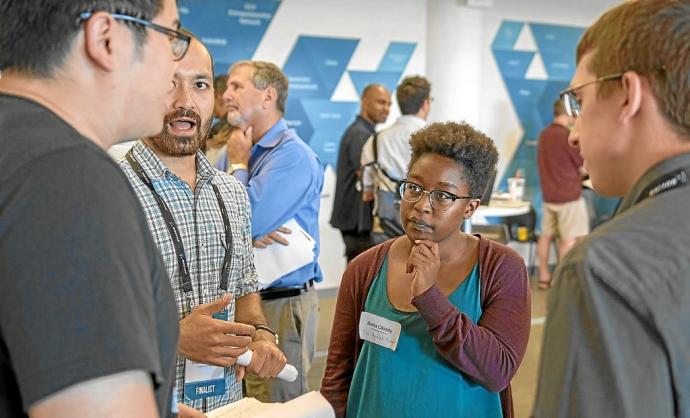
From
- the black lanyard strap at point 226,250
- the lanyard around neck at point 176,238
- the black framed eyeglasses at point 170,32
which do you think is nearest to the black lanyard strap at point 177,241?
the lanyard around neck at point 176,238

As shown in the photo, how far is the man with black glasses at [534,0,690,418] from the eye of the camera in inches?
34.6

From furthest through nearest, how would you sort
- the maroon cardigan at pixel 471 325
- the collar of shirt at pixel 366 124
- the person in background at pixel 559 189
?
the person in background at pixel 559 189 → the collar of shirt at pixel 366 124 → the maroon cardigan at pixel 471 325

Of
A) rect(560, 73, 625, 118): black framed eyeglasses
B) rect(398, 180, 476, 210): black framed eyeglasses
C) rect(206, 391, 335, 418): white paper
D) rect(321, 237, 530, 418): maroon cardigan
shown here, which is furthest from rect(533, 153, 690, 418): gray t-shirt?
rect(398, 180, 476, 210): black framed eyeglasses

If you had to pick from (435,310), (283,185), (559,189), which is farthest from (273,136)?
(559,189)

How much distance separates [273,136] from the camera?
10.6ft

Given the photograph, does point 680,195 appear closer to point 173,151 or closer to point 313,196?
point 173,151

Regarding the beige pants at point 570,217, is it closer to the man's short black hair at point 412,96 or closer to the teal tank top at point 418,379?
the man's short black hair at point 412,96

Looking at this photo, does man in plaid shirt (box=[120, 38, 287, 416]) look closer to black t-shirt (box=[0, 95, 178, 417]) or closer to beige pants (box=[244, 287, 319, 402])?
black t-shirt (box=[0, 95, 178, 417])

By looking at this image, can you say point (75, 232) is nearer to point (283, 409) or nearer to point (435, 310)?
point (283, 409)

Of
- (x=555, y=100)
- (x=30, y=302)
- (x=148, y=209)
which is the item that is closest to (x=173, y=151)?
(x=148, y=209)

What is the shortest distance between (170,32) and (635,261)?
651mm

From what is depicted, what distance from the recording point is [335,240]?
7.02 metres

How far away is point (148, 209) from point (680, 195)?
49.3 inches

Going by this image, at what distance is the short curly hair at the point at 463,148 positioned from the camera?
6.46 ft
